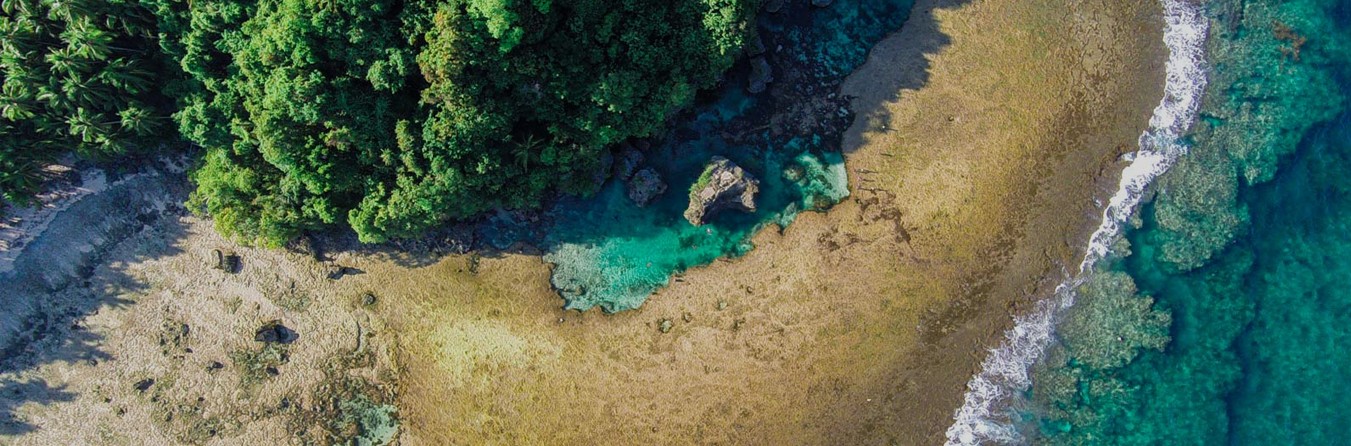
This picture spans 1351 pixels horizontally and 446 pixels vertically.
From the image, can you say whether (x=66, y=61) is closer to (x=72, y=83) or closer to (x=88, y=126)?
(x=72, y=83)

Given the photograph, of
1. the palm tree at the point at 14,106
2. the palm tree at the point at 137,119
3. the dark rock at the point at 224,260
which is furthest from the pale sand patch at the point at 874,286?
the palm tree at the point at 14,106

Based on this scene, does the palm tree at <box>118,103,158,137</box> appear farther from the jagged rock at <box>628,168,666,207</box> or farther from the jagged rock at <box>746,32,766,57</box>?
the jagged rock at <box>746,32,766,57</box>

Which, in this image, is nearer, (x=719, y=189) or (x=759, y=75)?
(x=719, y=189)

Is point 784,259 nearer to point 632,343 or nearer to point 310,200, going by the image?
point 632,343

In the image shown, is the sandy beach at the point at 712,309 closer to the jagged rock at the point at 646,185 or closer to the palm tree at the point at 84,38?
the jagged rock at the point at 646,185

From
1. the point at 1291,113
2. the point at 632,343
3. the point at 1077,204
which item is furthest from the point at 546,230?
the point at 1291,113

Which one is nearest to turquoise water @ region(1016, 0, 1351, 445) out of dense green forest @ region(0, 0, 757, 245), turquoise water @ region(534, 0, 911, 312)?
turquoise water @ region(534, 0, 911, 312)

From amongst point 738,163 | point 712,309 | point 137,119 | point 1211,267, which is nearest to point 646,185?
point 738,163
